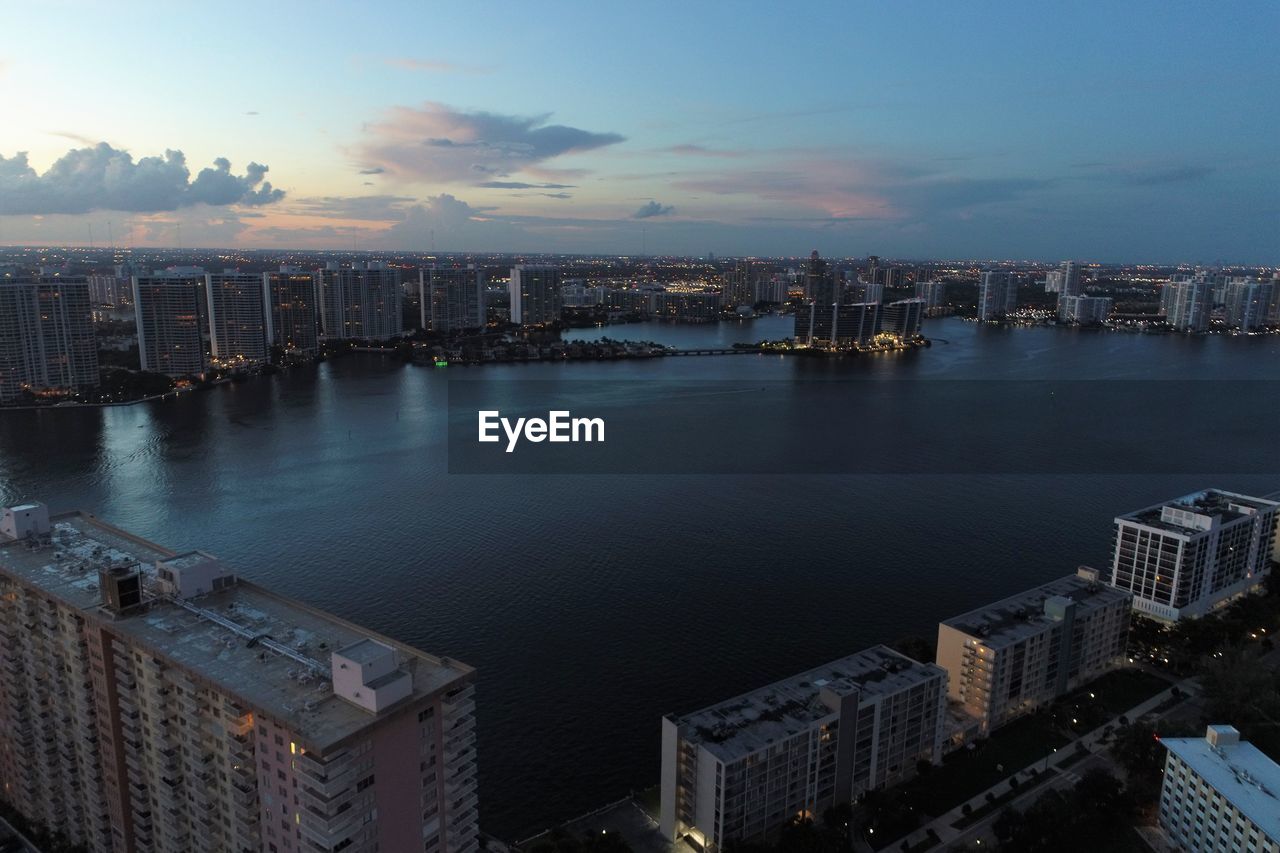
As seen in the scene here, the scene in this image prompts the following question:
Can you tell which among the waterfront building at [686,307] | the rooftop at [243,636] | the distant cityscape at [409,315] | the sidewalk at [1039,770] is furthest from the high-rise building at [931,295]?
the rooftop at [243,636]

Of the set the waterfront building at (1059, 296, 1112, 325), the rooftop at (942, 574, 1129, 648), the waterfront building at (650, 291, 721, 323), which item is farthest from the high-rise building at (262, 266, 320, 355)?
the waterfront building at (1059, 296, 1112, 325)

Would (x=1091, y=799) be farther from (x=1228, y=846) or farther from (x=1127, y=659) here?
(x=1127, y=659)

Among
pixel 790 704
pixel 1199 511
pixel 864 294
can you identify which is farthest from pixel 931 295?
pixel 790 704

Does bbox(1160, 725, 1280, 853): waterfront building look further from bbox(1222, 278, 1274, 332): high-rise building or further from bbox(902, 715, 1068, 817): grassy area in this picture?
bbox(1222, 278, 1274, 332): high-rise building

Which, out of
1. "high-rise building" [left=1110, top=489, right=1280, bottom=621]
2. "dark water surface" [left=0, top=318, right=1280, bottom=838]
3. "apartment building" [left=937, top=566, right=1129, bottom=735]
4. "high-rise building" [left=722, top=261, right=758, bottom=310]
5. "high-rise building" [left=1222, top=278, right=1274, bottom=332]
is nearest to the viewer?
"apartment building" [left=937, top=566, right=1129, bottom=735]

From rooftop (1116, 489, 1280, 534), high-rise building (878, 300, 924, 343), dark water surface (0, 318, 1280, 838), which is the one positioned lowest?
dark water surface (0, 318, 1280, 838)

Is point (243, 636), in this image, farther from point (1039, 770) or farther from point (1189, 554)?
point (1189, 554)
